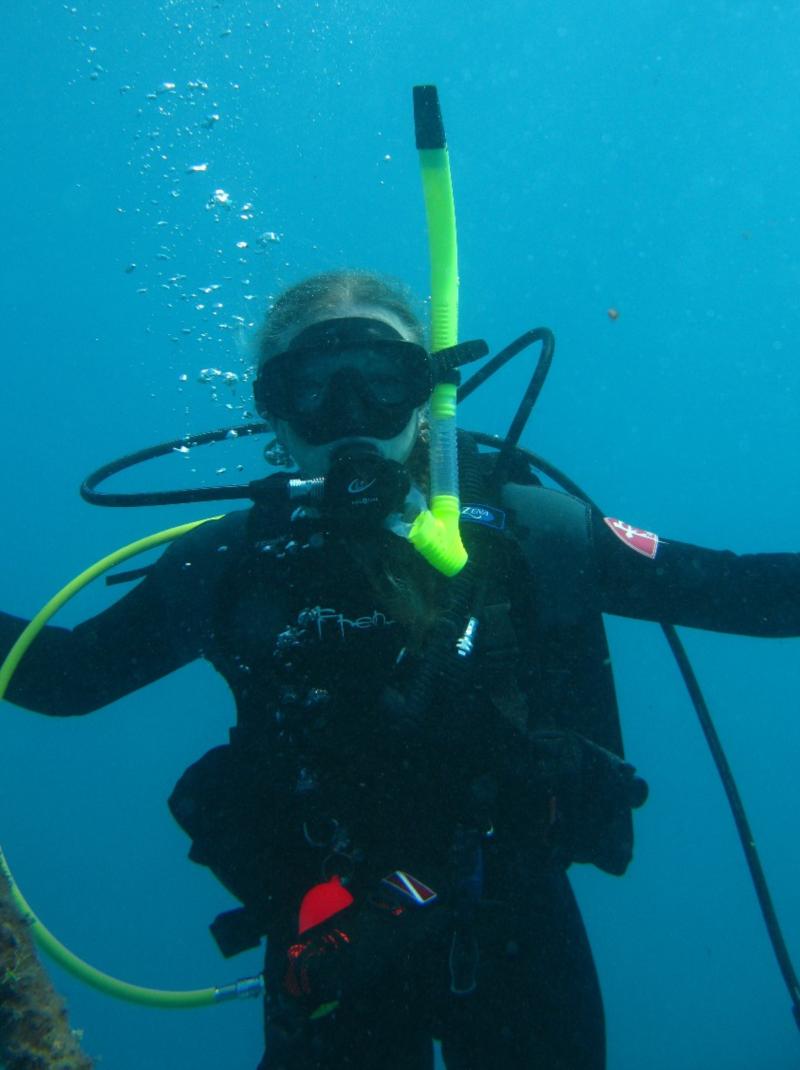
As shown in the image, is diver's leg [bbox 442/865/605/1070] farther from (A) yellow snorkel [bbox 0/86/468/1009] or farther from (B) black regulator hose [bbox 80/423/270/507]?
(B) black regulator hose [bbox 80/423/270/507]

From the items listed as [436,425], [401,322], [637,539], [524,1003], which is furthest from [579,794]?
[401,322]

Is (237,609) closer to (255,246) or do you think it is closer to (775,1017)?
(255,246)

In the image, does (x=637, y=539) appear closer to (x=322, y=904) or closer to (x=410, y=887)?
(x=410, y=887)

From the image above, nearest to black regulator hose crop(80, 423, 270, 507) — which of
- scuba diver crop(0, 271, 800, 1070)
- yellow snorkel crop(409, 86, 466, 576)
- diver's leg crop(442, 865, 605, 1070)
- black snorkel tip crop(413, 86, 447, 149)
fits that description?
scuba diver crop(0, 271, 800, 1070)

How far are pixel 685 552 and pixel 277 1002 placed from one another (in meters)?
1.97

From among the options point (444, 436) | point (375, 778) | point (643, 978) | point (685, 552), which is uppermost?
point (444, 436)

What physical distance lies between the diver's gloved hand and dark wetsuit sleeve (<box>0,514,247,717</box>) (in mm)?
1447

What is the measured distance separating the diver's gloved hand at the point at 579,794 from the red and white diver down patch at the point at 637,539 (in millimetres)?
805

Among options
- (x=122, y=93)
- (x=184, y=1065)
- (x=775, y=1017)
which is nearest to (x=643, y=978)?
(x=775, y=1017)

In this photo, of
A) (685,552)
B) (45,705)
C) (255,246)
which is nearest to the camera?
(685,552)

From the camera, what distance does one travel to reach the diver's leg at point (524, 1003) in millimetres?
2197

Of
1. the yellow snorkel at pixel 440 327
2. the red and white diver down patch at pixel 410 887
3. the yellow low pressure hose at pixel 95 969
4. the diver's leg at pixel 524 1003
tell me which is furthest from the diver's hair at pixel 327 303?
the diver's leg at pixel 524 1003

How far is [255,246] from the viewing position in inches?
207

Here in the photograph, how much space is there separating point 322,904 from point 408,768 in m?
0.42
